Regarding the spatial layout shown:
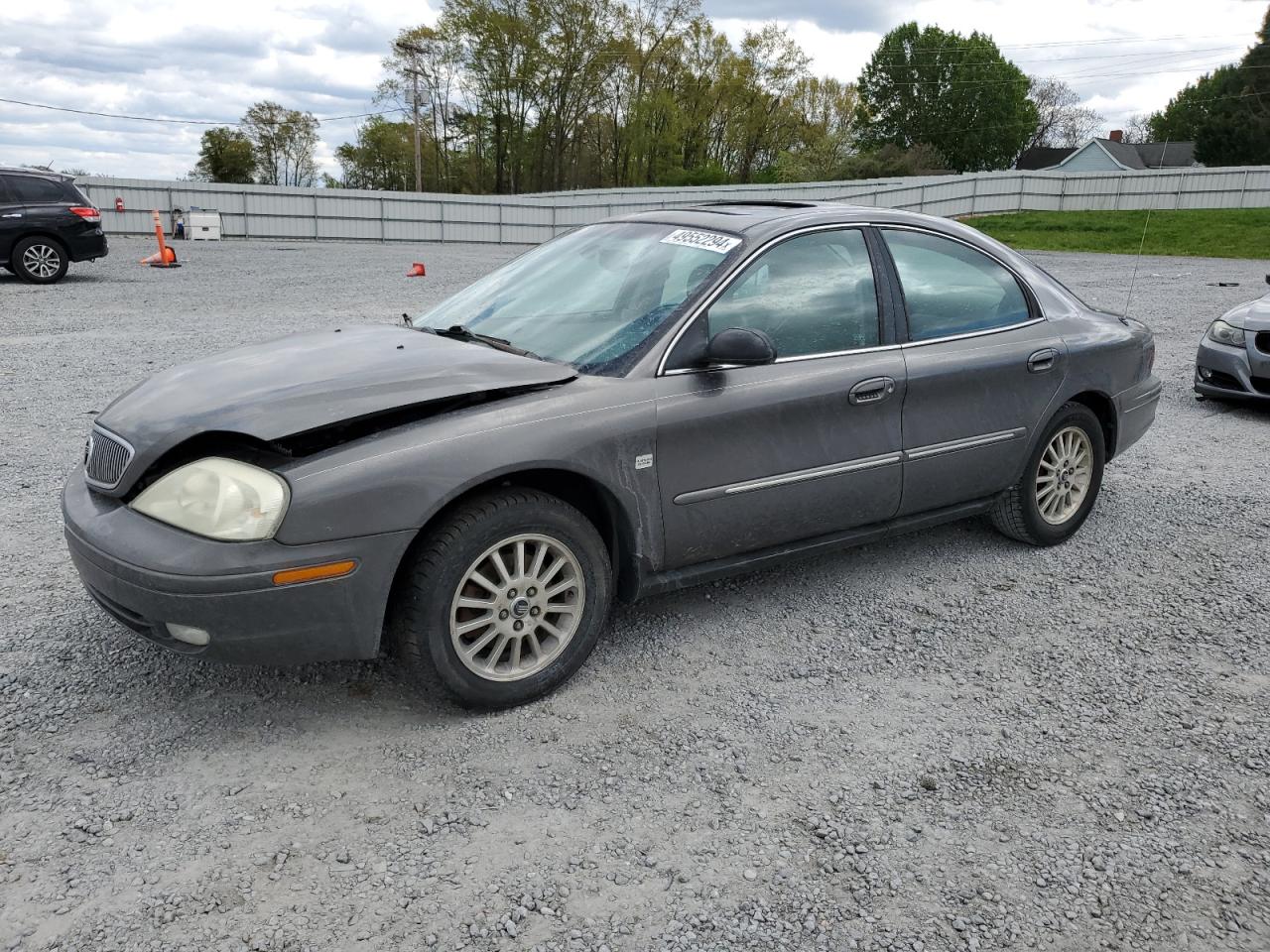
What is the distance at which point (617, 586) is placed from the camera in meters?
3.64

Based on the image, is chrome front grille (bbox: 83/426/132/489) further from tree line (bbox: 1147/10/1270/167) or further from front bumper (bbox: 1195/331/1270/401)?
tree line (bbox: 1147/10/1270/167)

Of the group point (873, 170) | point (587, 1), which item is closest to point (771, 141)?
point (873, 170)

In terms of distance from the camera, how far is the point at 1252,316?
7957mm

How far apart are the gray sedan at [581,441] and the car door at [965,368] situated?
14 millimetres

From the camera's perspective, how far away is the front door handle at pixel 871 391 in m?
3.91

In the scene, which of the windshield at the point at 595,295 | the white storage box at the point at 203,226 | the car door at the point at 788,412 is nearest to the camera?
the car door at the point at 788,412

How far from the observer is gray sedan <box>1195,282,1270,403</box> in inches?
306

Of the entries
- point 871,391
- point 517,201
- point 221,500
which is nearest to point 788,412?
point 871,391

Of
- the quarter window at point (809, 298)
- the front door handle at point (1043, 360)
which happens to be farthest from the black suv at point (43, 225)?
the front door handle at point (1043, 360)

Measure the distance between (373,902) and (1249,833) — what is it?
2341mm

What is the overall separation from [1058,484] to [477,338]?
2.86m

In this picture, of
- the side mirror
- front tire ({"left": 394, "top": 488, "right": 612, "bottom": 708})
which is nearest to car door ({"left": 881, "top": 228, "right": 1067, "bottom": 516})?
the side mirror

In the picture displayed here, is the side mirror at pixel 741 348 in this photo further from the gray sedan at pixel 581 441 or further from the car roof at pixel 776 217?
the car roof at pixel 776 217

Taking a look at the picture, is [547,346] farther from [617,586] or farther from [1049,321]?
[1049,321]
